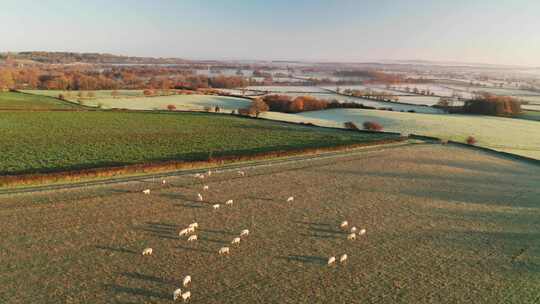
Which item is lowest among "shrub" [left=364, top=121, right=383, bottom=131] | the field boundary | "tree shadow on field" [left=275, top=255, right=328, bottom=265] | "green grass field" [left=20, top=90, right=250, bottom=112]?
"tree shadow on field" [left=275, top=255, right=328, bottom=265]

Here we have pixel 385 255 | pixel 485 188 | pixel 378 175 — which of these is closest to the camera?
pixel 385 255

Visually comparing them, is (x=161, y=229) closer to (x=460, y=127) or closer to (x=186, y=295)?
(x=186, y=295)

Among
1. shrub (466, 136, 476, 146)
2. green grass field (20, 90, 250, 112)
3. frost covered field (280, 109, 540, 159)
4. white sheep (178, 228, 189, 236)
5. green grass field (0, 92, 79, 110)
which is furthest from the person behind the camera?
green grass field (20, 90, 250, 112)

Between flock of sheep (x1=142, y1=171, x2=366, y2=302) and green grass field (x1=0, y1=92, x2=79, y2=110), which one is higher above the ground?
green grass field (x1=0, y1=92, x2=79, y2=110)

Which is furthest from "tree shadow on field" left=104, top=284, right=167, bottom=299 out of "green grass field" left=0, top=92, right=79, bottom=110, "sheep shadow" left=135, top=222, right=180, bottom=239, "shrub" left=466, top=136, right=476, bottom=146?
"green grass field" left=0, top=92, right=79, bottom=110

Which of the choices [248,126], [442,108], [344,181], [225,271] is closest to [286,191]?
[344,181]

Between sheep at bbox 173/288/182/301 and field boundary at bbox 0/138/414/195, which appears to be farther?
field boundary at bbox 0/138/414/195

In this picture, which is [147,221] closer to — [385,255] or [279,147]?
[385,255]

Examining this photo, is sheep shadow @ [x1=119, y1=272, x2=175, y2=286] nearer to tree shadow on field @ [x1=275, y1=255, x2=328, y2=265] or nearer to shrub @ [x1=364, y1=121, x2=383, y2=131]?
tree shadow on field @ [x1=275, y1=255, x2=328, y2=265]
